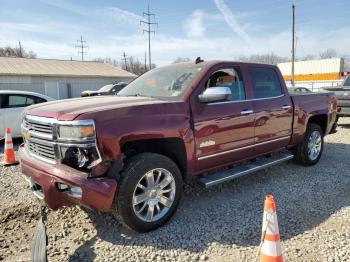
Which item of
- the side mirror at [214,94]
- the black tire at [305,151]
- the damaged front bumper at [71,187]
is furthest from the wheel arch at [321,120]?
the damaged front bumper at [71,187]

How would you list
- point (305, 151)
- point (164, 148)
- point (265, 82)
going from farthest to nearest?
point (305, 151) < point (265, 82) < point (164, 148)

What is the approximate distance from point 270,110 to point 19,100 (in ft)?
22.7

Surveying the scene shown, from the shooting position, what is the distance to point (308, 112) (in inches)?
227

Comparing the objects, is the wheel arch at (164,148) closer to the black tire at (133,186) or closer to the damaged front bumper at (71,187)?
the black tire at (133,186)

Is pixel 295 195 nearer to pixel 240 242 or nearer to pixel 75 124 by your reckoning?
pixel 240 242

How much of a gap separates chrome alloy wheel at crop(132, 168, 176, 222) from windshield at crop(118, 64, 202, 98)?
1.05 meters

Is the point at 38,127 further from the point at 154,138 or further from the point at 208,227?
the point at 208,227

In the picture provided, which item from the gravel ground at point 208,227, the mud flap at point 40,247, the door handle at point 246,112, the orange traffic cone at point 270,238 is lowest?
the gravel ground at point 208,227

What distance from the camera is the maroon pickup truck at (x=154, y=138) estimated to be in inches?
120

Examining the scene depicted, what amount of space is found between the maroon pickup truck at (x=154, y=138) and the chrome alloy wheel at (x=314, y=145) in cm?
110

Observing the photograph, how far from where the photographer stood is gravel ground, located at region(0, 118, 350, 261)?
3123mm

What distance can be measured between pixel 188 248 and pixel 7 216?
2.39 meters

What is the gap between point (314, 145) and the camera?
617 centimetres

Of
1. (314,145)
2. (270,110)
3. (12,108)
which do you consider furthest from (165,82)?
(12,108)
